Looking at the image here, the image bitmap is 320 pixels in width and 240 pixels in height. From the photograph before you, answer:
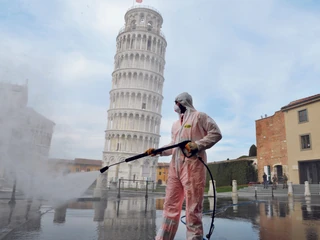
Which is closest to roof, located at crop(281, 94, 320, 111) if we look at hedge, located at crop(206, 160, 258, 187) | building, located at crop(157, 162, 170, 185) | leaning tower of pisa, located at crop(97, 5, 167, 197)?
hedge, located at crop(206, 160, 258, 187)

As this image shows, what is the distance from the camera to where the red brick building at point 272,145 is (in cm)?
3086

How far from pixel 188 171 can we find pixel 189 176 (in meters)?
0.07

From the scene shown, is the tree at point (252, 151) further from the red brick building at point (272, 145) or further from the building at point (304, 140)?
the building at point (304, 140)

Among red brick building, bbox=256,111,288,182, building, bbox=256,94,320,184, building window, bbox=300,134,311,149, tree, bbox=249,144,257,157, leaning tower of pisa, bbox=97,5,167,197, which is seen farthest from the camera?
leaning tower of pisa, bbox=97,5,167,197

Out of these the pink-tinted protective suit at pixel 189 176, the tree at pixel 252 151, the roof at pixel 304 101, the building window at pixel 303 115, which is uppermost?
the roof at pixel 304 101

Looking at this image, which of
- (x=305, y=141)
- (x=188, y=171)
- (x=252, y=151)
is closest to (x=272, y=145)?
(x=305, y=141)

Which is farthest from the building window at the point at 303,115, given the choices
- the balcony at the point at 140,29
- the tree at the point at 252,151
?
the balcony at the point at 140,29

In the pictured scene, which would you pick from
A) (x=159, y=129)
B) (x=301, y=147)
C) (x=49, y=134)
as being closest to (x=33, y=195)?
(x=49, y=134)

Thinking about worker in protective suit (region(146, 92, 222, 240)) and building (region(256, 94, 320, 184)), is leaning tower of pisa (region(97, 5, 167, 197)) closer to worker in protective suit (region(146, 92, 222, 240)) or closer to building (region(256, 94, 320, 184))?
building (region(256, 94, 320, 184))

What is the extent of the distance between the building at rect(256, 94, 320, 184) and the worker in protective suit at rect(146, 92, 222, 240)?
2850 centimetres

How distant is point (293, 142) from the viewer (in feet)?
96.6

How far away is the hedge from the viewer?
112 feet

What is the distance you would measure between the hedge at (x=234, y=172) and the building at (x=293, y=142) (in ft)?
4.48

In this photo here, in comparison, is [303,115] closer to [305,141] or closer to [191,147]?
[305,141]
